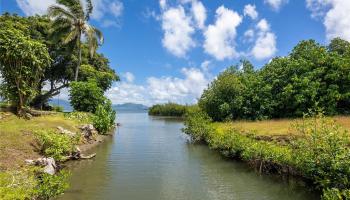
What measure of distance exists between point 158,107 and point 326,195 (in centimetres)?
10711

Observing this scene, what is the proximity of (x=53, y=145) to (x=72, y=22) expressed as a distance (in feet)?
77.3

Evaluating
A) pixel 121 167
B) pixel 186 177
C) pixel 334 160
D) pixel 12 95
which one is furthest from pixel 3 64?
pixel 334 160

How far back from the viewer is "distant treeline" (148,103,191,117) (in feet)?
328

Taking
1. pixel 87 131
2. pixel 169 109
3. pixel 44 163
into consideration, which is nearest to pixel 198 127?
pixel 87 131

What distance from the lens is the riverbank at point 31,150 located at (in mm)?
11827

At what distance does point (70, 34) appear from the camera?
3844cm

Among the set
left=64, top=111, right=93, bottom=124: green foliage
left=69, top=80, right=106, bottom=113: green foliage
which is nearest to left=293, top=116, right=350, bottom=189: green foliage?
left=64, top=111, right=93, bottom=124: green foliage

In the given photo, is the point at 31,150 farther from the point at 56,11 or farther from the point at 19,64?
the point at 56,11

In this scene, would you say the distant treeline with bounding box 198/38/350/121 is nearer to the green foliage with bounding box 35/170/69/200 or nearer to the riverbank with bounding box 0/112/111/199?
the riverbank with bounding box 0/112/111/199

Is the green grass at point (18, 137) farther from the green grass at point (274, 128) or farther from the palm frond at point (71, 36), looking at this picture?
the green grass at point (274, 128)

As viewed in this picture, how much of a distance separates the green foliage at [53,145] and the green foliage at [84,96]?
17.7m

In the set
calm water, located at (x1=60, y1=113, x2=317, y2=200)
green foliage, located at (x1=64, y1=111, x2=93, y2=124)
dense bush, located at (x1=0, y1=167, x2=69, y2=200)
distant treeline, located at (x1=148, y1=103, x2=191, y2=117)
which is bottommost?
calm water, located at (x1=60, y1=113, x2=317, y2=200)

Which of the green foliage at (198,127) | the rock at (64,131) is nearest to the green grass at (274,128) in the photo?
the green foliage at (198,127)

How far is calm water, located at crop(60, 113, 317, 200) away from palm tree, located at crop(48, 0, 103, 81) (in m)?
19.0
